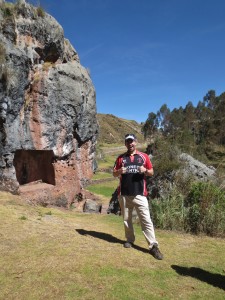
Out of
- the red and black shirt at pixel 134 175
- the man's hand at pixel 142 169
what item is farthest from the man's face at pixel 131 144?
the man's hand at pixel 142 169

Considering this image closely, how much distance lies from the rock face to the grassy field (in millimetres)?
8991

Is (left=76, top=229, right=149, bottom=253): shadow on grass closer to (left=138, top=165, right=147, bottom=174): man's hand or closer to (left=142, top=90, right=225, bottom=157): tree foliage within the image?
(left=138, top=165, right=147, bottom=174): man's hand

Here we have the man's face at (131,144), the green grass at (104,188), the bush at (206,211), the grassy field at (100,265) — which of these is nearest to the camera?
the grassy field at (100,265)

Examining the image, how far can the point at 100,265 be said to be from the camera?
6098 mm

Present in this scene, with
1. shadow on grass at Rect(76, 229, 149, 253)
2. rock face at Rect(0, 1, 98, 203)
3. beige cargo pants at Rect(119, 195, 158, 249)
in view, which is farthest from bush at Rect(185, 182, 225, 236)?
rock face at Rect(0, 1, 98, 203)

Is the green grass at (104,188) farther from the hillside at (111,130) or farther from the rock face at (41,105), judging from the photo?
the hillside at (111,130)

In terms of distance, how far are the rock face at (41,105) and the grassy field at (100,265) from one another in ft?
29.5

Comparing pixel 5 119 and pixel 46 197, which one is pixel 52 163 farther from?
pixel 5 119

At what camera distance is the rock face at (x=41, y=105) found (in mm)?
16750

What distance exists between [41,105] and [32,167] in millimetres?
5132

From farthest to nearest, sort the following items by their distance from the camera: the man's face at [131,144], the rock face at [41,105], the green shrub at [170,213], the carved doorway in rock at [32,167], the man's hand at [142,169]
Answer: the carved doorway in rock at [32,167], the rock face at [41,105], the green shrub at [170,213], the man's face at [131,144], the man's hand at [142,169]

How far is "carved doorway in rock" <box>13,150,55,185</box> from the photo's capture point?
2142cm

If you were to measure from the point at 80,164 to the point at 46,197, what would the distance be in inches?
192

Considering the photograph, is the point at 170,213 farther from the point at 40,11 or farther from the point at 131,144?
the point at 40,11
